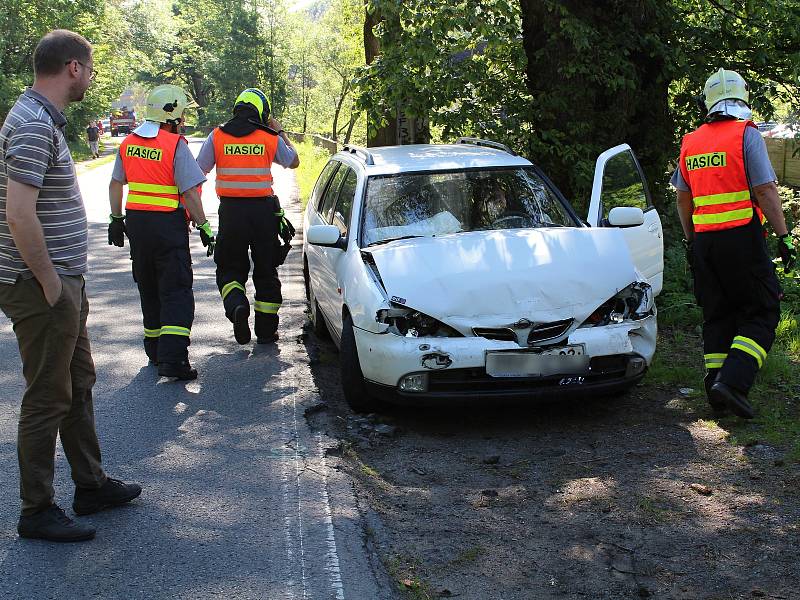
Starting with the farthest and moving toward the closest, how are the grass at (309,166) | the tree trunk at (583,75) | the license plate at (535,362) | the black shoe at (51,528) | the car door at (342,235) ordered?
the grass at (309,166)
the tree trunk at (583,75)
the car door at (342,235)
the license plate at (535,362)
the black shoe at (51,528)

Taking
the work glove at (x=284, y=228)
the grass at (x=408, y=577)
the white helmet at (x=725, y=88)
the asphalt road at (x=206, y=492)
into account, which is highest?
the white helmet at (x=725, y=88)

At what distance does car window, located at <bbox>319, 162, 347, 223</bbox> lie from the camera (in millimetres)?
8352

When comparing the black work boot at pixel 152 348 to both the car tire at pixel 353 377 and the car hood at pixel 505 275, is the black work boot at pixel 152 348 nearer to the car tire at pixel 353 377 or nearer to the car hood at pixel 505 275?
the car tire at pixel 353 377

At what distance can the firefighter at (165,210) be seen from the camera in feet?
23.8

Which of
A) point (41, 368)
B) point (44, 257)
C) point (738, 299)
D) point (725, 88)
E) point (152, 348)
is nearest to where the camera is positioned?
point (44, 257)

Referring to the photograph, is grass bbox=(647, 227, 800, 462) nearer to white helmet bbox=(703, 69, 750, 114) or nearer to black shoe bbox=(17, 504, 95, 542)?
white helmet bbox=(703, 69, 750, 114)

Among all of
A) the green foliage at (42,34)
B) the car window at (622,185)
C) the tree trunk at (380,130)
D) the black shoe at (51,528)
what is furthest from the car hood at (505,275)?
the green foliage at (42,34)

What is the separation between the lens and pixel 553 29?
10.6m

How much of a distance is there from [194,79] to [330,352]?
293 feet

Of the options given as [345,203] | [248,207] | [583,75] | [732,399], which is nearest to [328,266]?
[345,203]

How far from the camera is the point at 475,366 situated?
5.89m

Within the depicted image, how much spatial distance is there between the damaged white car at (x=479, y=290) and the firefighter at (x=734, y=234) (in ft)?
1.45

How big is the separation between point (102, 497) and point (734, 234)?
399 cm

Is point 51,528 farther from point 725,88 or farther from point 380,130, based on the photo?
point 380,130
